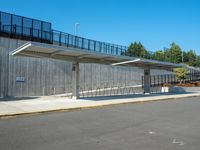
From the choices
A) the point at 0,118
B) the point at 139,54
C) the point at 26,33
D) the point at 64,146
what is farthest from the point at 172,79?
the point at 64,146

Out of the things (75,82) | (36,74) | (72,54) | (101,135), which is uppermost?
(72,54)

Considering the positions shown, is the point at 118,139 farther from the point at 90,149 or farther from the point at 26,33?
the point at 26,33

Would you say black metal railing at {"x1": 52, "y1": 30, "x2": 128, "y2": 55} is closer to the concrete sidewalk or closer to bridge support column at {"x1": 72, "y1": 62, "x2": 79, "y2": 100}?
bridge support column at {"x1": 72, "y1": 62, "x2": 79, "y2": 100}

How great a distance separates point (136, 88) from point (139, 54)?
4.58 meters

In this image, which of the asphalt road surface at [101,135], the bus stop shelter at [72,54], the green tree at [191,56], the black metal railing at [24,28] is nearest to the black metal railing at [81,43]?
the black metal railing at [24,28]

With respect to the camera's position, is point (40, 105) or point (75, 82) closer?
point (40, 105)

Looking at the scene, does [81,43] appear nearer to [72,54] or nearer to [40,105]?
[72,54]

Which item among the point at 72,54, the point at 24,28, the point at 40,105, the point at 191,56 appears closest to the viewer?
the point at 40,105

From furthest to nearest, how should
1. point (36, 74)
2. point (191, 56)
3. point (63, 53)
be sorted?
1. point (191, 56)
2. point (36, 74)
3. point (63, 53)

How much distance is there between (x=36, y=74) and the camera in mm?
27359

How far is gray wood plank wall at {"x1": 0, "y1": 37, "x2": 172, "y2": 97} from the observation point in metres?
24.9

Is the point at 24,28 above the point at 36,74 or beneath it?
above

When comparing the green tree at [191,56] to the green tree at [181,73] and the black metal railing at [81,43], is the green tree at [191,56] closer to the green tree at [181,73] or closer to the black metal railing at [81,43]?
the green tree at [181,73]

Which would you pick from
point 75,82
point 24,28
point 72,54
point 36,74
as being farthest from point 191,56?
point 72,54
